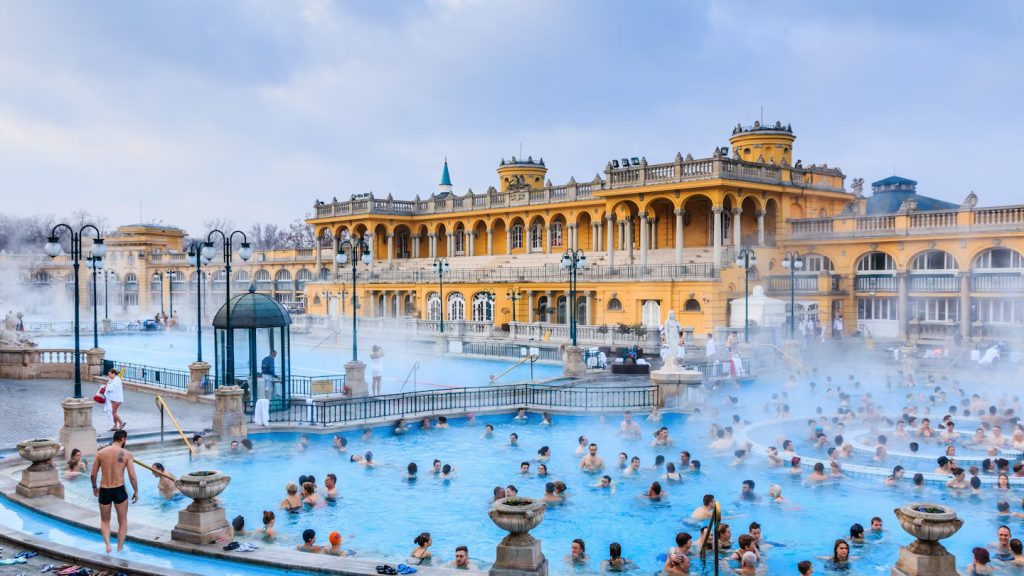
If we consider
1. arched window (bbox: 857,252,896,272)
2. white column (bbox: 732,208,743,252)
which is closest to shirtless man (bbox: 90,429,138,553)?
white column (bbox: 732,208,743,252)

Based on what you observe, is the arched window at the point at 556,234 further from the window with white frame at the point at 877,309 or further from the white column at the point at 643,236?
the window with white frame at the point at 877,309

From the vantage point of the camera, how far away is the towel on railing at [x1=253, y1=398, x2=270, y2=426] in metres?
19.2

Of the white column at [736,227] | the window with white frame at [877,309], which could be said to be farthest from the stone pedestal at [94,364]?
the window with white frame at [877,309]

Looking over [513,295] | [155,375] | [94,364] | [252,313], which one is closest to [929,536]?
[252,313]

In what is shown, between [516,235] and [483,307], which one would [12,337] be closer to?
[483,307]

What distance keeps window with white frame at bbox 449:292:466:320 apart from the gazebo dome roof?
31971 mm

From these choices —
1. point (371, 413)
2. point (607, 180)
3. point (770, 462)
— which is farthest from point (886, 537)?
point (607, 180)

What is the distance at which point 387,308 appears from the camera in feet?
194

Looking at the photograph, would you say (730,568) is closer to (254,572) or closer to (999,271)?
(254,572)

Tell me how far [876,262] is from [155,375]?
32.1 meters

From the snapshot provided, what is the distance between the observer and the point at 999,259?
3694cm

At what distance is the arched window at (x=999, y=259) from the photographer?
36281 millimetres

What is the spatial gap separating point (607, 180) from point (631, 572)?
1447 inches

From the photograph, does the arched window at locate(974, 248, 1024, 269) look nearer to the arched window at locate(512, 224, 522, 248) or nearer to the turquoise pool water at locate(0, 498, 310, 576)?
the arched window at locate(512, 224, 522, 248)
